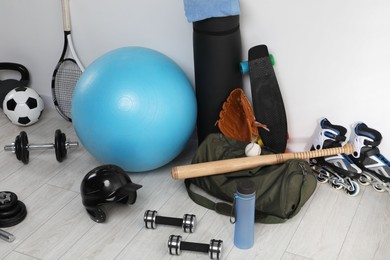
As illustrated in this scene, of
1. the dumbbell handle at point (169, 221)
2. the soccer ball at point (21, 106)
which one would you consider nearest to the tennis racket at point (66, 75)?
the soccer ball at point (21, 106)

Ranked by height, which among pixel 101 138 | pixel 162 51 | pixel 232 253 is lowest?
pixel 232 253

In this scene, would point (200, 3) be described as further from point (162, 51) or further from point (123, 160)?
point (123, 160)

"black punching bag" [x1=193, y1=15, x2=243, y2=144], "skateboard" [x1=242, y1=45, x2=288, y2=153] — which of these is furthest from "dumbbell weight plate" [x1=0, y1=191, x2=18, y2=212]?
"skateboard" [x1=242, y1=45, x2=288, y2=153]

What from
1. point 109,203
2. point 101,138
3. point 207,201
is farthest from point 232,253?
point 101,138

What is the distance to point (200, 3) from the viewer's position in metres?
2.32

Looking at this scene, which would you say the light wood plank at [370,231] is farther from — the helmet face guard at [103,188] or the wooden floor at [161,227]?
the helmet face guard at [103,188]

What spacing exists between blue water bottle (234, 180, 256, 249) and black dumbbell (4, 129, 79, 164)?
1.11 metres

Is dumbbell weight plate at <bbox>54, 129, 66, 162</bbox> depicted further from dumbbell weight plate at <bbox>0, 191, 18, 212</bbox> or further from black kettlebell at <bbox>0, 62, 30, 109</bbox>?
black kettlebell at <bbox>0, 62, 30, 109</bbox>

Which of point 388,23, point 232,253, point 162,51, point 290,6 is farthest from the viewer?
point 162,51

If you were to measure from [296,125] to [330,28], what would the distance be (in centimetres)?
54

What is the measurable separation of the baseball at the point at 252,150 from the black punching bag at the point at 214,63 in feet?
0.92

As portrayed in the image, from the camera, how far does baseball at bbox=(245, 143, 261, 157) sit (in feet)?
7.72

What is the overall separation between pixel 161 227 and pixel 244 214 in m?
0.41

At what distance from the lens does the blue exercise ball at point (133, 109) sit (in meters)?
2.29
